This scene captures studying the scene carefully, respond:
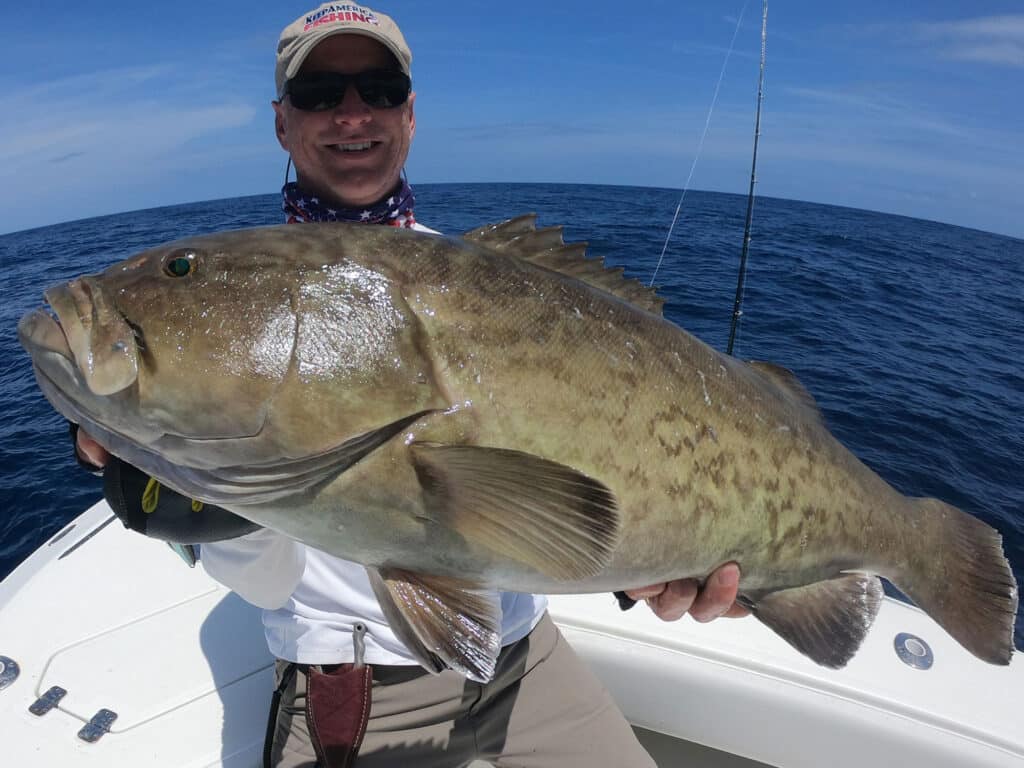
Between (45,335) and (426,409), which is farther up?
(45,335)

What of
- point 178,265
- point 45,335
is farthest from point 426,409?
point 45,335

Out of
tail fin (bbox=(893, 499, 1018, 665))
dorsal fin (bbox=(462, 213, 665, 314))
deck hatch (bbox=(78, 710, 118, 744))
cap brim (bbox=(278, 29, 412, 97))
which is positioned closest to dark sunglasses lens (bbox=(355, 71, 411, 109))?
cap brim (bbox=(278, 29, 412, 97))

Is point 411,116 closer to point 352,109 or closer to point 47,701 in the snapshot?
point 352,109

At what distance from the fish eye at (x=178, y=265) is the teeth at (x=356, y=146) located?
1.92 m

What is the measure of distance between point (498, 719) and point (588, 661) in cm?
87

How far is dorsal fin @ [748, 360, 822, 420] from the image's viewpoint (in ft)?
8.62

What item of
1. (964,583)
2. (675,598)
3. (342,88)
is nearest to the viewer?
(675,598)

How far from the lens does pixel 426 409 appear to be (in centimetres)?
165

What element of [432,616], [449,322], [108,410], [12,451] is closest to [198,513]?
[108,410]

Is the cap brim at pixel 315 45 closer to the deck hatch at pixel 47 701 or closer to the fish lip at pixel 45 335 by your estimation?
the fish lip at pixel 45 335

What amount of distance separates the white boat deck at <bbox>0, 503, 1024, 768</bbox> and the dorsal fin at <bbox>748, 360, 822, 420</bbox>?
5.34 ft

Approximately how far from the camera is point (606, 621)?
371cm

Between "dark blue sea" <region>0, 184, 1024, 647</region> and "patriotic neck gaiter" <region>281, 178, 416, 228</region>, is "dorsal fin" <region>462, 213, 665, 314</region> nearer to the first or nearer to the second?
"patriotic neck gaiter" <region>281, 178, 416, 228</region>

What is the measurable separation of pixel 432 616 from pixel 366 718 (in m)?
1.15
